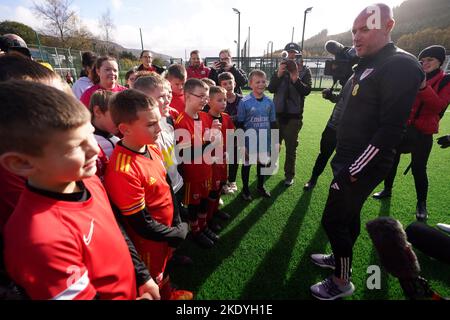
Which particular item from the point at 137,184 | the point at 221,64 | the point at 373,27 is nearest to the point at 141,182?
the point at 137,184

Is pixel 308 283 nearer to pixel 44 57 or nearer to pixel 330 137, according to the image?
pixel 330 137

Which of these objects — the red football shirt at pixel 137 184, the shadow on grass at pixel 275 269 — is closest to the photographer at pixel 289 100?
the shadow on grass at pixel 275 269

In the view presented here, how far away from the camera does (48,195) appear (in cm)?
94

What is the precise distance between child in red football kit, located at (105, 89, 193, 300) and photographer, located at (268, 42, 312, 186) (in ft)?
9.77

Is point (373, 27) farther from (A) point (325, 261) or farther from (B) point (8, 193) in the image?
(B) point (8, 193)

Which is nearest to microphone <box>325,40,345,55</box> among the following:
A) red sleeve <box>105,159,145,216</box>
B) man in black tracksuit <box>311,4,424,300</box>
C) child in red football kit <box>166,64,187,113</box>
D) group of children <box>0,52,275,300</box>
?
man in black tracksuit <box>311,4,424,300</box>

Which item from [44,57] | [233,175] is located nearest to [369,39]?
[233,175]

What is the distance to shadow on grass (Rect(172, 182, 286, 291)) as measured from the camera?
2.44 m

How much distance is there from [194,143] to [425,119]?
10.4 feet

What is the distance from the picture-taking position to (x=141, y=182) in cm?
162

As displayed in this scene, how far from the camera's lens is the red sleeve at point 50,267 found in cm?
82

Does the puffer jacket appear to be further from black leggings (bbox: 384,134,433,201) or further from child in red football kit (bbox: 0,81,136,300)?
child in red football kit (bbox: 0,81,136,300)

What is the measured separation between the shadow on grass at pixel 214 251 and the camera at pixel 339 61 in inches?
86.1

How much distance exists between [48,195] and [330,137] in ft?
A: 12.1
